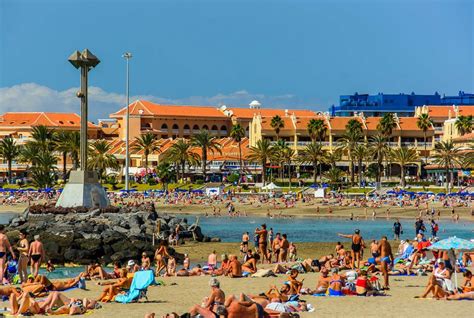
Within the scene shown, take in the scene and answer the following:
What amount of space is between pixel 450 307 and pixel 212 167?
3313 inches

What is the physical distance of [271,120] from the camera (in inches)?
4213

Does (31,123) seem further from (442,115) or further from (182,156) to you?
(442,115)

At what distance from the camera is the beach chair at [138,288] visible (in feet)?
64.6

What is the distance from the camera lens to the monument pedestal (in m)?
42.7

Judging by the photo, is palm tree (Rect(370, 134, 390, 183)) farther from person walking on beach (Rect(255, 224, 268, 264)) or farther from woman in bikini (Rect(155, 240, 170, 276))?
woman in bikini (Rect(155, 240, 170, 276))

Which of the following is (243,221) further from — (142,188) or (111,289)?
(111,289)

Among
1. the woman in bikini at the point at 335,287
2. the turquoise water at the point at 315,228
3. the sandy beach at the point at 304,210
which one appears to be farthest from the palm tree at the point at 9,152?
the woman in bikini at the point at 335,287

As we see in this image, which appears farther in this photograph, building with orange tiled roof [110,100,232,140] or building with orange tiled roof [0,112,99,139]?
building with orange tiled roof [110,100,232,140]

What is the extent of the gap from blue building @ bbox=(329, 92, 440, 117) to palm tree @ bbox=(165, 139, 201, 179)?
178ft

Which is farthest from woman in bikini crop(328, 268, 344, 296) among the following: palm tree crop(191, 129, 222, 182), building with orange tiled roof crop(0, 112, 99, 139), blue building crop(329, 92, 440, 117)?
blue building crop(329, 92, 440, 117)

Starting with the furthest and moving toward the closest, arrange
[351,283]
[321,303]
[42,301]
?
[351,283], [321,303], [42,301]

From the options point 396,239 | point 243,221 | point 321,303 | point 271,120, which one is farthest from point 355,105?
point 321,303

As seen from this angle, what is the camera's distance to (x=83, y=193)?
43.2 m

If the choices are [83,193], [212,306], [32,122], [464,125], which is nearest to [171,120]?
[32,122]
